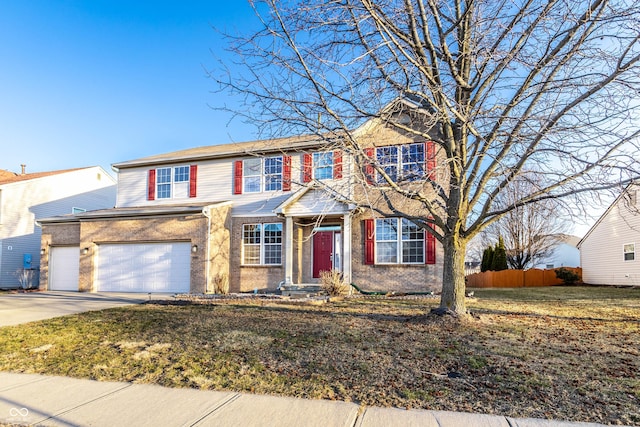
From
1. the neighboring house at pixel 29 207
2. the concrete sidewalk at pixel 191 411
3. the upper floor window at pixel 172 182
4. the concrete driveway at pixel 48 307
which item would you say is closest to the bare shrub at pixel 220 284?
Answer: the concrete driveway at pixel 48 307

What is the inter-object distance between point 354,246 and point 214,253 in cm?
501

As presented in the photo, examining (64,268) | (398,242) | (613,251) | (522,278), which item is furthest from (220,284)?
(613,251)

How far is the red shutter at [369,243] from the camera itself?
13906mm

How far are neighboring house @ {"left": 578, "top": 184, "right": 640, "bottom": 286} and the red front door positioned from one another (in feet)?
40.3

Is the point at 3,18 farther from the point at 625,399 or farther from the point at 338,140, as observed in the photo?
the point at 625,399

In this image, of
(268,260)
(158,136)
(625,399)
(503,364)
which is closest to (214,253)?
(268,260)

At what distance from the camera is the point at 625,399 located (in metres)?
3.74

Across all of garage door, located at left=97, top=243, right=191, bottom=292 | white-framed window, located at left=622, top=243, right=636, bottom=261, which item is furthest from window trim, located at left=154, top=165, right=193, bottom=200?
white-framed window, located at left=622, top=243, right=636, bottom=261

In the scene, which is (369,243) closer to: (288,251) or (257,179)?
(288,251)

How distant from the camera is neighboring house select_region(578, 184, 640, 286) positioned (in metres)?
18.3

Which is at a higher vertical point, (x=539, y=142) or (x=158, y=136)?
(x=158, y=136)

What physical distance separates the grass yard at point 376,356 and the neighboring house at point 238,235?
5066mm

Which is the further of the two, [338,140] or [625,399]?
[338,140]

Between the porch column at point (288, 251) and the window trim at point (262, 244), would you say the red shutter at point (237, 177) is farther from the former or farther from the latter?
the porch column at point (288, 251)
